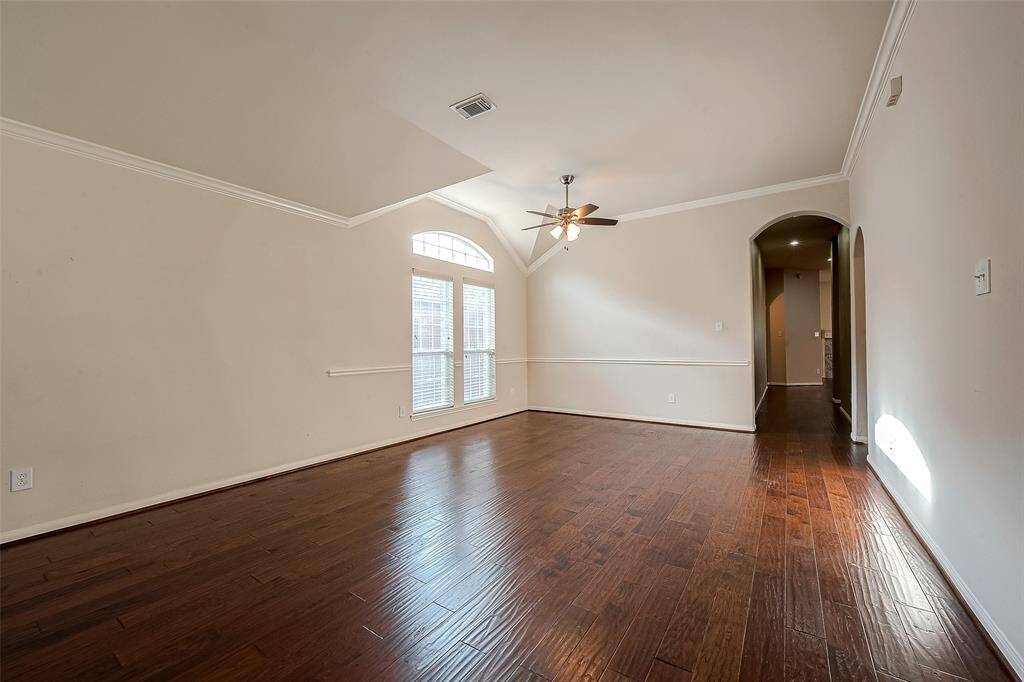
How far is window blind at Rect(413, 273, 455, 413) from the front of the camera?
4910 mm

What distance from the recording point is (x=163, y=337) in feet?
9.75

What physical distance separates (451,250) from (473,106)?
8.70 ft

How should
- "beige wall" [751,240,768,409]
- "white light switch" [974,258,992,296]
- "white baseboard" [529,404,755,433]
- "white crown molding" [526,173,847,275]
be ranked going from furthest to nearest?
"beige wall" [751,240,768,409], "white baseboard" [529,404,755,433], "white crown molding" [526,173,847,275], "white light switch" [974,258,992,296]

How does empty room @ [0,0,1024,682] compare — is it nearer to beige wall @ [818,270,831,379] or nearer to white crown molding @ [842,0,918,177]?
white crown molding @ [842,0,918,177]

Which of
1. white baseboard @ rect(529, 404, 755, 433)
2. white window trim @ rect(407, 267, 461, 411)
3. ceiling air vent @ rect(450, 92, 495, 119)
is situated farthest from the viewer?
white baseboard @ rect(529, 404, 755, 433)

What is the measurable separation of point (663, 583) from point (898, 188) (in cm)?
282

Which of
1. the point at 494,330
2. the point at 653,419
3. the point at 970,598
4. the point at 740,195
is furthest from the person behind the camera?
the point at 494,330

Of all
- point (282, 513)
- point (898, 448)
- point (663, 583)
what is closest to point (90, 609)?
point (282, 513)

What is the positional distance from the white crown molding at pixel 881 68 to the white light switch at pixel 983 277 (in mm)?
1518

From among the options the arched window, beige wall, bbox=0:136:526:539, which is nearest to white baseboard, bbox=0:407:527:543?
beige wall, bbox=0:136:526:539

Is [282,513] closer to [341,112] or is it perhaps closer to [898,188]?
[341,112]

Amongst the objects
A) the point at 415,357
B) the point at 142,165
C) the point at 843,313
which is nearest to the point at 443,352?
the point at 415,357

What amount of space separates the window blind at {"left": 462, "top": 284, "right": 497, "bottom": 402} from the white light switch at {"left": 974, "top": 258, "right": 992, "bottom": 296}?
4.70m

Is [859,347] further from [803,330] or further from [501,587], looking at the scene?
[803,330]
